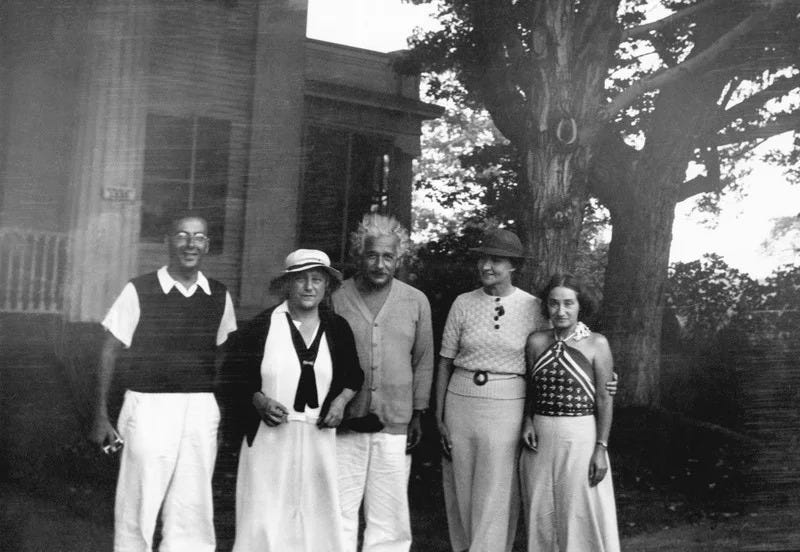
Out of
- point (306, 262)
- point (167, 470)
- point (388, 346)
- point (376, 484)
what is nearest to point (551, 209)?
point (388, 346)

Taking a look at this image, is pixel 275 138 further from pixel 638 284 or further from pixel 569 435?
pixel 638 284

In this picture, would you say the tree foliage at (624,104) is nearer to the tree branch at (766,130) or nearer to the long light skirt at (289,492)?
the tree branch at (766,130)

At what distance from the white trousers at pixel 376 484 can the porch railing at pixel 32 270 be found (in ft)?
4.26

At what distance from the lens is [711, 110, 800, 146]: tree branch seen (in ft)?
15.0

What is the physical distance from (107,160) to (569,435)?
7.15ft

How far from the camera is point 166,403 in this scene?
3.05 metres

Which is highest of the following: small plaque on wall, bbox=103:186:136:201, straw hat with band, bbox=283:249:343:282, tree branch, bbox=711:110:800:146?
tree branch, bbox=711:110:800:146

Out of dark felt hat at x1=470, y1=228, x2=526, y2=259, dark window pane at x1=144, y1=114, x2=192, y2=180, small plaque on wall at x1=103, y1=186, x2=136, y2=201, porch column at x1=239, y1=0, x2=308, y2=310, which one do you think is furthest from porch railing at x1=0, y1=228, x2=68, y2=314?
dark felt hat at x1=470, y1=228, x2=526, y2=259

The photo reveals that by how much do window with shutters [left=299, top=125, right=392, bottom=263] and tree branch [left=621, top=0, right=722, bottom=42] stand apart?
61.8 inches

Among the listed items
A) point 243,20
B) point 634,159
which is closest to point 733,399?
point 634,159

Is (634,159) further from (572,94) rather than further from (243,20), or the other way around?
(243,20)

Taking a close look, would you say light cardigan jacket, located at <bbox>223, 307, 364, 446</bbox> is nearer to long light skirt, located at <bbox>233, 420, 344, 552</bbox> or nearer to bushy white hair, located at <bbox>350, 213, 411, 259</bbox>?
long light skirt, located at <bbox>233, 420, 344, 552</bbox>

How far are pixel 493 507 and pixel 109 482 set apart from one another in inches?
62.5

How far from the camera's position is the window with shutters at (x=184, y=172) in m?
3.55
